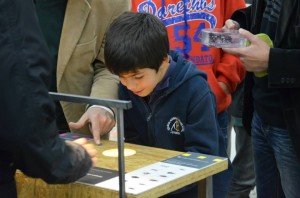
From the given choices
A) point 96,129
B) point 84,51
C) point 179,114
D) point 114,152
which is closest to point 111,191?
point 114,152

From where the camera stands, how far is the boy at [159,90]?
2.19 meters

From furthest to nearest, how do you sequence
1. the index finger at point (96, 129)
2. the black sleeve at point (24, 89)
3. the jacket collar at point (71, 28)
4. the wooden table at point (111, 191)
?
the jacket collar at point (71, 28)
the index finger at point (96, 129)
the wooden table at point (111, 191)
the black sleeve at point (24, 89)

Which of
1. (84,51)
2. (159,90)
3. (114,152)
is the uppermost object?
(84,51)

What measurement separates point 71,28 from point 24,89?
3.55 ft

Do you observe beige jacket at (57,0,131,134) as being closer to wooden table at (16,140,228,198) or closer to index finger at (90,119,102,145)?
index finger at (90,119,102,145)

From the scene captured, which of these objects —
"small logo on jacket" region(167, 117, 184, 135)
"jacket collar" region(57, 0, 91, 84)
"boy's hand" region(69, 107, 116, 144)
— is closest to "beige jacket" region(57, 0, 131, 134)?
"jacket collar" region(57, 0, 91, 84)

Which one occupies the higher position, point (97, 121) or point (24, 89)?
point (24, 89)

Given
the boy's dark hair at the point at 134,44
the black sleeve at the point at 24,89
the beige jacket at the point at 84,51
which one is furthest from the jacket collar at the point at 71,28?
the black sleeve at the point at 24,89

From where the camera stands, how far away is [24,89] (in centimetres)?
133

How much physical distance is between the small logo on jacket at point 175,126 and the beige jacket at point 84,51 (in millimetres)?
288

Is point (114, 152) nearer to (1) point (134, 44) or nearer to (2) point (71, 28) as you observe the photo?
(1) point (134, 44)

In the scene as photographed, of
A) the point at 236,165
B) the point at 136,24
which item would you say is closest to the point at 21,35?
the point at 136,24

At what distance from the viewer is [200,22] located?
2.84 m

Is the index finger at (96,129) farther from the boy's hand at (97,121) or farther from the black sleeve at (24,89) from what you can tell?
the black sleeve at (24,89)
